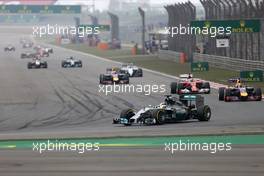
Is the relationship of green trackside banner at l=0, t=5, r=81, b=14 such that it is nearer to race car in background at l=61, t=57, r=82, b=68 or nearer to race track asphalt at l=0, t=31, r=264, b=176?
race car in background at l=61, t=57, r=82, b=68

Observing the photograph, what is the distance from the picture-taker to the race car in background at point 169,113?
76.6 feet

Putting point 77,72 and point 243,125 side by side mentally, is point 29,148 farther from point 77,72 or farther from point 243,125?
point 77,72

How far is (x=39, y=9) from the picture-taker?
412ft

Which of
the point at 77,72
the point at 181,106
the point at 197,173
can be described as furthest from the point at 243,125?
the point at 77,72

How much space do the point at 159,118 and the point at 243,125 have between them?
248 cm

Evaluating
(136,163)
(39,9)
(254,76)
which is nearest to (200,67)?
(254,76)

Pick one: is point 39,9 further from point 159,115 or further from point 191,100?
point 159,115

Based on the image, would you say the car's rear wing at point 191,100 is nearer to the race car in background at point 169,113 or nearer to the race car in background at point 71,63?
the race car in background at point 169,113

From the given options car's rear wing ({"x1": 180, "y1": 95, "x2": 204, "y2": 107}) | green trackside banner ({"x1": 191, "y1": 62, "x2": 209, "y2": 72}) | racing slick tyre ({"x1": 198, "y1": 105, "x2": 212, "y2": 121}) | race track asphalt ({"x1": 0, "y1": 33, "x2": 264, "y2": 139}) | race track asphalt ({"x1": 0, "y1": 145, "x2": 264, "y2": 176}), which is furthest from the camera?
green trackside banner ({"x1": 191, "y1": 62, "x2": 209, "y2": 72})

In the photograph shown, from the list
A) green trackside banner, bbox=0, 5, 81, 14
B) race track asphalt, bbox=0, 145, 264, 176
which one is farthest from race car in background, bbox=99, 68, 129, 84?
green trackside banner, bbox=0, 5, 81, 14

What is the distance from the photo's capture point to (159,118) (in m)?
23.4

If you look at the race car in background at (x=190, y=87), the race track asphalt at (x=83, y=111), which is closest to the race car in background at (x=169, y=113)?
the race track asphalt at (x=83, y=111)

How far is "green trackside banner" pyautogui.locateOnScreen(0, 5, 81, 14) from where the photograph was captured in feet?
399

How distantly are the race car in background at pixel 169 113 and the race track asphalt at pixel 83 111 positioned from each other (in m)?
0.33
